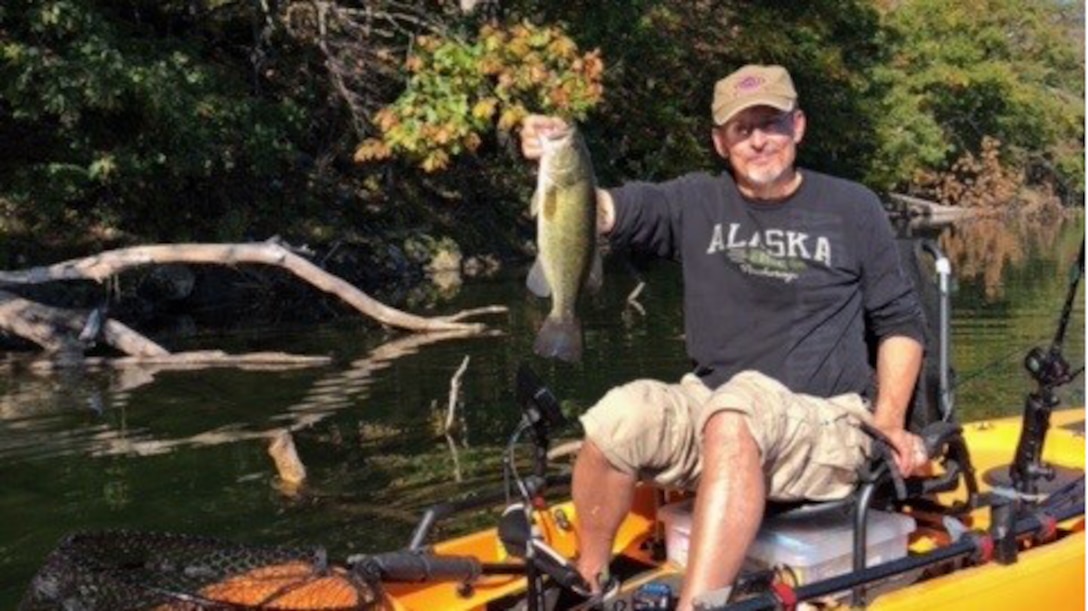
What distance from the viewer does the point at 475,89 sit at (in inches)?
691

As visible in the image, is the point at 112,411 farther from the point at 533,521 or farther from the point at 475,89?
the point at 475,89

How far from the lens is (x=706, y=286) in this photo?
465 centimetres

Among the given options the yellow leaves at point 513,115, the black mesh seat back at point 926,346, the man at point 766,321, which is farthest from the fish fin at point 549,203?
the yellow leaves at point 513,115

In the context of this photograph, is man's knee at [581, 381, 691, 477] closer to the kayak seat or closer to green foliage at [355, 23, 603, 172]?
the kayak seat

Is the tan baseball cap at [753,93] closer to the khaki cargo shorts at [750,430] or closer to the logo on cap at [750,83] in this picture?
the logo on cap at [750,83]

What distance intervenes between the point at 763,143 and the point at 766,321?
0.59 meters

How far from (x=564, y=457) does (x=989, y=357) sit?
6048 millimetres

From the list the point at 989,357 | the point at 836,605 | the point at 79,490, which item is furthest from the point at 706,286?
the point at 989,357

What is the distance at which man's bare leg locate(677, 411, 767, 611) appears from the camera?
12.8ft

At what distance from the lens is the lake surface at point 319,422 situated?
7.80 meters

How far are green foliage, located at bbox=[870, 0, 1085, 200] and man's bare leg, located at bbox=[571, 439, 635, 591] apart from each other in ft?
124

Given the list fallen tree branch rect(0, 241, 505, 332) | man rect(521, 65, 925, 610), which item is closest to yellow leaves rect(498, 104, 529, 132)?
fallen tree branch rect(0, 241, 505, 332)

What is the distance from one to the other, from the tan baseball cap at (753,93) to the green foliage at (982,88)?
3729 cm

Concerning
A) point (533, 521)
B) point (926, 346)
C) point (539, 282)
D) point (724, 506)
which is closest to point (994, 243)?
point (926, 346)
